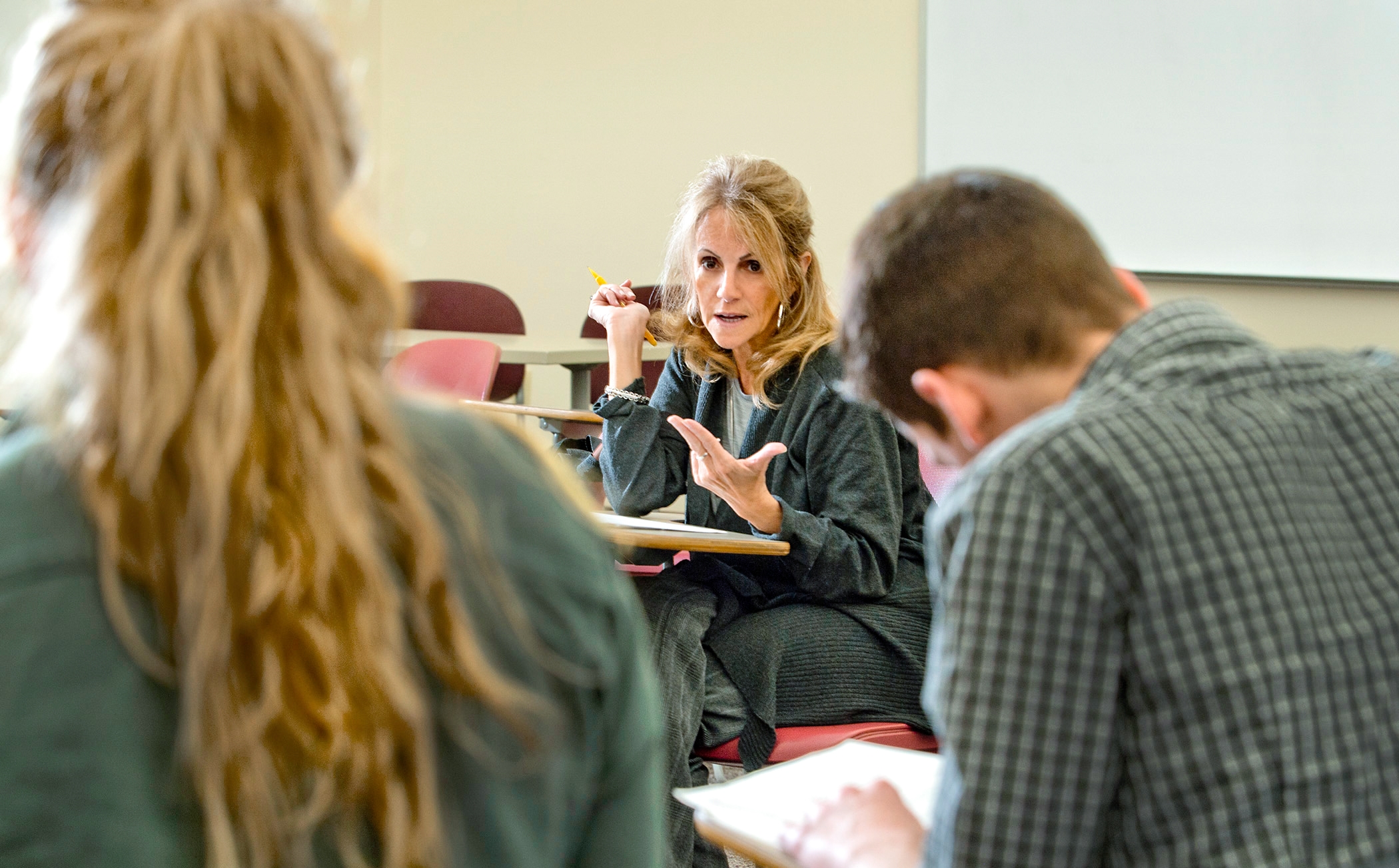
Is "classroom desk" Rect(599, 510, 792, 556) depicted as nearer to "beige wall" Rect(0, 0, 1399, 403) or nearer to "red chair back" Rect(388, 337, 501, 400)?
"red chair back" Rect(388, 337, 501, 400)

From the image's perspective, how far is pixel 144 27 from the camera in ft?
1.82

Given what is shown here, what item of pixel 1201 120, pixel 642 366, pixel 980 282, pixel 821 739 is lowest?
pixel 821 739

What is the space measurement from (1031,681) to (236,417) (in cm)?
50

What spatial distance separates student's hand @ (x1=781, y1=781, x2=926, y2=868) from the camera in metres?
0.86

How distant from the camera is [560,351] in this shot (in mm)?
3449

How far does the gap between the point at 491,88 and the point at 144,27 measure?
4696 millimetres

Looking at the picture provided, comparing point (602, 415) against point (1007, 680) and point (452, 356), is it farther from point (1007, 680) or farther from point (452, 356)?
point (1007, 680)

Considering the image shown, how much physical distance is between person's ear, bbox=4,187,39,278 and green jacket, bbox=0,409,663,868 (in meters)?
0.10

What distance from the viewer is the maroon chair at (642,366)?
401 centimetres

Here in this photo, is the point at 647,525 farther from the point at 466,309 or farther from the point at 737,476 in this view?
the point at 466,309

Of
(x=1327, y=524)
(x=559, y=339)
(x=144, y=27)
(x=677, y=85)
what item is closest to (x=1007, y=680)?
(x=1327, y=524)

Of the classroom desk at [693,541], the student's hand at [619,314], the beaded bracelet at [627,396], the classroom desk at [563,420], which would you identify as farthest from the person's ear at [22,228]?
the classroom desk at [563,420]

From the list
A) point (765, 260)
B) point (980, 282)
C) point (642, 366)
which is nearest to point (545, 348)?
point (642, 366)

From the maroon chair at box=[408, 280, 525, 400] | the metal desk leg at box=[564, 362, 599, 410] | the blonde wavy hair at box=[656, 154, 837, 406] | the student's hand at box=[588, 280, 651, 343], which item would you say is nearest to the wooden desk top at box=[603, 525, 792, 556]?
the blonde wavy hair at box=[656, 154, 837, 406]
